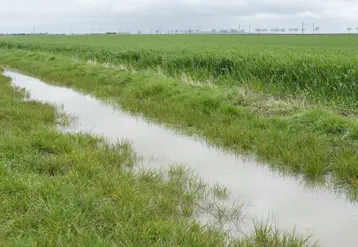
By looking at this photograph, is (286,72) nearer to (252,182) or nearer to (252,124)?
(252,124)

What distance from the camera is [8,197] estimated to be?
4020 millimetres

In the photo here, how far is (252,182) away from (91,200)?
8.03ft

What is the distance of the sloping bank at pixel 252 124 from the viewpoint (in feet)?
18.1

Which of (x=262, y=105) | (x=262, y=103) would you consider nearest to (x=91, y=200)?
(x=262, y=105)

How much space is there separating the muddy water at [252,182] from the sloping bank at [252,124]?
0.44m

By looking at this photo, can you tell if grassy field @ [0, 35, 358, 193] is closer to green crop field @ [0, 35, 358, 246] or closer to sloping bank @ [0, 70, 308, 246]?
green crop field @ [0, 35, 358, 246]

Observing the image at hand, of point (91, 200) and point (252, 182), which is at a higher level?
point (91, 200)

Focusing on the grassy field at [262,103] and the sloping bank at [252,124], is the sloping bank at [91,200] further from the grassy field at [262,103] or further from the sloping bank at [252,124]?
the grassy field at [262,103]

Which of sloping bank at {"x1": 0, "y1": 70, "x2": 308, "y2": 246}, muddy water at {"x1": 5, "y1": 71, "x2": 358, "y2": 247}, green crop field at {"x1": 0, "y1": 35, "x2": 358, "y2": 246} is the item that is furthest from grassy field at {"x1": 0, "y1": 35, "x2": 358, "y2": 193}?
sloping bank at {"x1": 0, "y1": 70, "x2": 308, "y2": 246}

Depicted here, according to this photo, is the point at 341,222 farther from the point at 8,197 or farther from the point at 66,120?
the point at 66,120

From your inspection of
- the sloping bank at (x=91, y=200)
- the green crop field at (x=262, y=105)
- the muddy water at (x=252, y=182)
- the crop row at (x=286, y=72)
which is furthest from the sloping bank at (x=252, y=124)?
the sloping bank at (x=91, y=200)

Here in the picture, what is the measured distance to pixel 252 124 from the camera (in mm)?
7746

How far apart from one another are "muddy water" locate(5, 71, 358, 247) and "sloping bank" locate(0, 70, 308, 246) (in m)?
0.46

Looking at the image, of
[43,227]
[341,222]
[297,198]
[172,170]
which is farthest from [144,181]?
[341,222]
